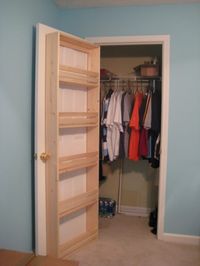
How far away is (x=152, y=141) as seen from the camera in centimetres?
340

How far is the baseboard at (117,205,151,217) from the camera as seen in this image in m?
3.96

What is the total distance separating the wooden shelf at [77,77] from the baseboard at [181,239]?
1.77m

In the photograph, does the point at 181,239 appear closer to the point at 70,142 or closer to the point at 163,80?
the point at 70,142

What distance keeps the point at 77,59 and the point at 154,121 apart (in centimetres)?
112

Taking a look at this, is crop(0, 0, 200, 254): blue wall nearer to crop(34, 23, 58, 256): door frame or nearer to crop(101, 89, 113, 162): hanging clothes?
crop(34, 23, 58, 256): door frame

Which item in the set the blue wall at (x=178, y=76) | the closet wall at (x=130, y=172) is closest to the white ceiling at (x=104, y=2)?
the blue wall at (x=178, y=76)

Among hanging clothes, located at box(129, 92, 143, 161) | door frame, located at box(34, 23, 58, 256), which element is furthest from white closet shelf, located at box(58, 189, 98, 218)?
hanging clothes, located at box(129, 92, 143, 161)

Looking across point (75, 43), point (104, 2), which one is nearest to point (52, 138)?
point (75, 43)

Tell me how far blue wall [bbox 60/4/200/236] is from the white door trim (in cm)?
4

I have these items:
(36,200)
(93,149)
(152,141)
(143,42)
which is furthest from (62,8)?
(36,200)

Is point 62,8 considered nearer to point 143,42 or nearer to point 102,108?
point 143,42

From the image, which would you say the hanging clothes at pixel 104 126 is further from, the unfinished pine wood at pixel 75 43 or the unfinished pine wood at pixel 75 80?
the unfinished pine wood at pixel 75 43

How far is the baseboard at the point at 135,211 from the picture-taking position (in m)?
3.96

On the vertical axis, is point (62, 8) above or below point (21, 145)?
above
